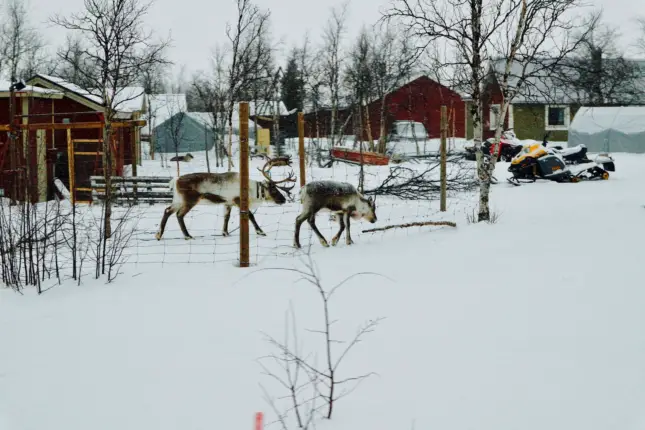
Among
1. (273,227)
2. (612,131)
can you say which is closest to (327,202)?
(273,227)

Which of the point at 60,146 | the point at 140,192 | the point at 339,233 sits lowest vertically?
the point at 339,233

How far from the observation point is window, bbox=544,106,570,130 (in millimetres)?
40562

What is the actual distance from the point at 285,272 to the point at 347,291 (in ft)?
3.52

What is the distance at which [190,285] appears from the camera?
22.5 feet

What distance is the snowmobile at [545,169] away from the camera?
60.1ft

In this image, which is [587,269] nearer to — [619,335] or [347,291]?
[619,335]

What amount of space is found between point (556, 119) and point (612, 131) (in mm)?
10337

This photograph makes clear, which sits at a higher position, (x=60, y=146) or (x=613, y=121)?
(x=613, y=121)

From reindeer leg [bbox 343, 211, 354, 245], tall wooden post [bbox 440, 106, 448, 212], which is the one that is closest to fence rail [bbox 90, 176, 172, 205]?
tall wooden post [bbox 440, 106, 448, 212]

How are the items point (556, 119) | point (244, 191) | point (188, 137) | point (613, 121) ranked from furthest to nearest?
1. point (188, 137)
2. point (556, 119)
3. point (613, 121)
4. point (244, 191)

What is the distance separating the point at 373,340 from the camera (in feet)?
16.6

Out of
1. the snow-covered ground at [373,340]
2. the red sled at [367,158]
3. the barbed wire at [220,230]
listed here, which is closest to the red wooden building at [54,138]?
the barbed wire at [220,230]

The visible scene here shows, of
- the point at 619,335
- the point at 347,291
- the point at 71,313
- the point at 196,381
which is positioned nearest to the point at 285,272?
the point at 347,291

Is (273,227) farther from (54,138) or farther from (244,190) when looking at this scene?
(54,138)
